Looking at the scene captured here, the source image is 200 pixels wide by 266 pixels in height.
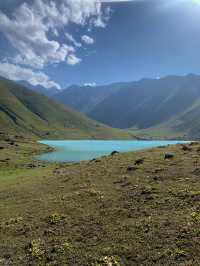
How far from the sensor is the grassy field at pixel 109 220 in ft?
57.9

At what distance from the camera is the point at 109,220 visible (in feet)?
74.0

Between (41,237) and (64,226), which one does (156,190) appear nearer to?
(64,226)

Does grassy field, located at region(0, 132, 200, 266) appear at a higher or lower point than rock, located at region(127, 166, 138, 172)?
lower

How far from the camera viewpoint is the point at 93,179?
3609 cm

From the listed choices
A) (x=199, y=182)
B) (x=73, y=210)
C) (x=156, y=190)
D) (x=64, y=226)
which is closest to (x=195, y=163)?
(x=199, y=182)

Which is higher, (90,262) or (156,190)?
(156,190)

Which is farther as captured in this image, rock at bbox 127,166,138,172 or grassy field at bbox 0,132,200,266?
rock at bbox 127,166,138,172

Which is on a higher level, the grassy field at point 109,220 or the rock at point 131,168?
the rock at point 131,168

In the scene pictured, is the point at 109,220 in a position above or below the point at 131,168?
below

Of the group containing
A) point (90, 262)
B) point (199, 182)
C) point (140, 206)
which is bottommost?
point (90, 262)

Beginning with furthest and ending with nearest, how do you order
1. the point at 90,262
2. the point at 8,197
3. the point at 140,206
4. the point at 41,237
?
the point at 8,197
the point at 140,206
the point at 41,237
the point at 90,262

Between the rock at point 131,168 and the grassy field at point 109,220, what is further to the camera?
the rock at point 131,168

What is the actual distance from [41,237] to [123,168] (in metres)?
19.7

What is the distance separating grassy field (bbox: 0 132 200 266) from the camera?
17656mm
